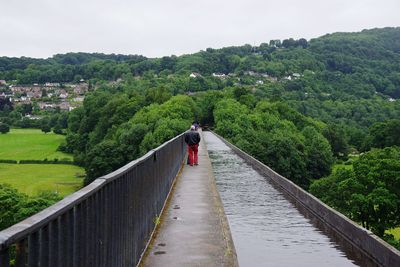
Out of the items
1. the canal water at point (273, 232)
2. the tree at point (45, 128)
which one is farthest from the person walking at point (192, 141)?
the tree at point (45, 128)

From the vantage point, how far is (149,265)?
6.87 meters

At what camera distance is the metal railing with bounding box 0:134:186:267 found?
2.63m

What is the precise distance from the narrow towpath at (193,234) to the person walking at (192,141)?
5.31 metres

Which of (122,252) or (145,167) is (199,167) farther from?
(122,252)

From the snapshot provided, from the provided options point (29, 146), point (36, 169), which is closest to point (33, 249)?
point (36, 169)

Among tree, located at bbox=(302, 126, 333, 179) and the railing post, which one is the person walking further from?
tree, located at bbox=(302, 126, 333, 179)

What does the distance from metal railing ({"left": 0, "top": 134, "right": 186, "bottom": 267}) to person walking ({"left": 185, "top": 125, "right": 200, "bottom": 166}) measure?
10758 millimetres

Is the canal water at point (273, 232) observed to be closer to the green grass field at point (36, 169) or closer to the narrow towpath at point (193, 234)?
the narrow towpath at point (193, 234)

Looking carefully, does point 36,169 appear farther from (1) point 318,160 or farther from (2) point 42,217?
(2) point 42,217

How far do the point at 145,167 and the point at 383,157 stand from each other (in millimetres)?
38827

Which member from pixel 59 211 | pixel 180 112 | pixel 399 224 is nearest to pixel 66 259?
pixel 59 211

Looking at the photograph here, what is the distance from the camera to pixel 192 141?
61.9ft

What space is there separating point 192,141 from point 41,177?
Result: 6674 centimetres

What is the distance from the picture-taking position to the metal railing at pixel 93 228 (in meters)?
2.63
